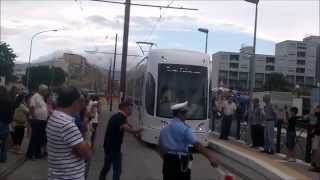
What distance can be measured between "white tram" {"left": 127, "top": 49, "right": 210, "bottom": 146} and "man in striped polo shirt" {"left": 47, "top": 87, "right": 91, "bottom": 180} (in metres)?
15.3

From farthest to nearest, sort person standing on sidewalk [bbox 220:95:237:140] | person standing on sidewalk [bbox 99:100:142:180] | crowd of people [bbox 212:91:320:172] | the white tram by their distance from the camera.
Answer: person standing on sidewalk [bbox 220:95:237:140]
the white tram
crowd of people [bbox 212:91:320:172]
person standing on sidewalk [bbox 99:100:142:180]

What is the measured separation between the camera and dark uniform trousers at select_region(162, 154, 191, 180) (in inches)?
324

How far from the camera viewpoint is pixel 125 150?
20.4 meters

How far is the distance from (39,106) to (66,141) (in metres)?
10.8

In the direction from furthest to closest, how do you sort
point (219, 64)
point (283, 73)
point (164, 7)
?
1. point (219, 64)
2. point (283, 73)
3. point (164, 7)

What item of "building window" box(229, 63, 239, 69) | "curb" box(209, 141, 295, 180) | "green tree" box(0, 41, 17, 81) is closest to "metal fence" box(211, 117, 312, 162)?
"curb" box(209, 141, 295, 180)

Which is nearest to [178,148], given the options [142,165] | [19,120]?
[142,165]

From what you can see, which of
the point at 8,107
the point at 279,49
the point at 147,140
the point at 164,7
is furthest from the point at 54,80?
the point at 8,107

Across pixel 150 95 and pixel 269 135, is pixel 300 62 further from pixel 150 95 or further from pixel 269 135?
pixel 269 135

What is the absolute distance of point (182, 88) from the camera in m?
21.3

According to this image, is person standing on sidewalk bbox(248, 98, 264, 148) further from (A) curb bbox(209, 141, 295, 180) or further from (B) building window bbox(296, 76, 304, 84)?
(B) building window bbox(296, 76, 304, 84)

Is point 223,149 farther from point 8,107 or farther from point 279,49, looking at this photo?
point 279,49

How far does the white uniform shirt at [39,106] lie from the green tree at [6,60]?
83.2 metres

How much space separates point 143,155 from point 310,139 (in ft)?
15.4
